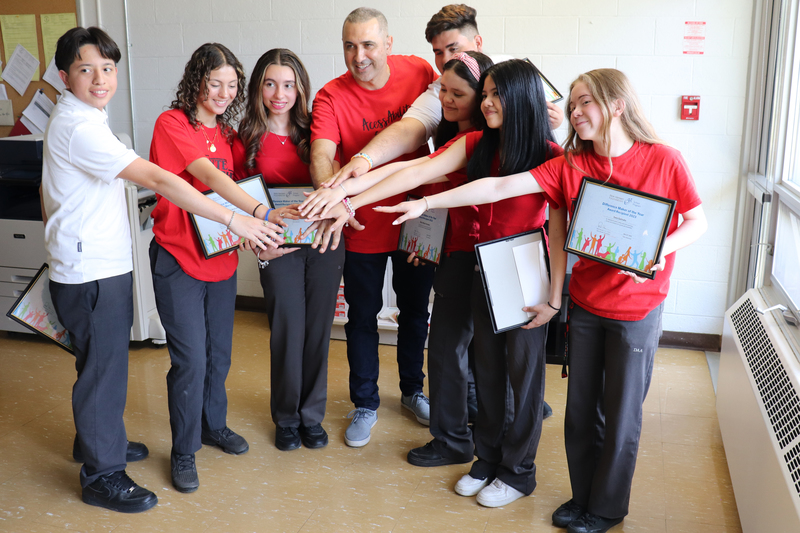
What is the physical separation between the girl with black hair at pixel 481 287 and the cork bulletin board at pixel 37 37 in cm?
322

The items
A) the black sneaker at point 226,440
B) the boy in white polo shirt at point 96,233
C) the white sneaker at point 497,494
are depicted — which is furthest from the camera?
the black sneaker at point 226,440

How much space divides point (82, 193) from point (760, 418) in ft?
7.21

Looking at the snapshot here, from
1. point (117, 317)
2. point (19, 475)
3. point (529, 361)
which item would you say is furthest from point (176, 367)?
point (529, 361)

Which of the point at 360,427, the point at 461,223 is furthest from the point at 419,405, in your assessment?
the point at 461,223

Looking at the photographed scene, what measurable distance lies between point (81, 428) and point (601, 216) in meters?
1.81

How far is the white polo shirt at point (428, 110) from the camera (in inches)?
97.2

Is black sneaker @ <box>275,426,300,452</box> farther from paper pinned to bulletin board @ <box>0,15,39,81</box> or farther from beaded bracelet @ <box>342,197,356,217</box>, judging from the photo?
paper pinned to bulletin board @ <box>0,15,39,81</box>

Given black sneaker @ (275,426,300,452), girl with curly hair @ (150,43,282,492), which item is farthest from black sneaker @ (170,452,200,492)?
black sneaker @ (275,426,300,452)

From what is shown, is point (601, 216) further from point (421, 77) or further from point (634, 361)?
point (421, 77)

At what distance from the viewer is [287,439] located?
264cm

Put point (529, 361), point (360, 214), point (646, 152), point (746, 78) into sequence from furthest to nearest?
1. point (746, 78)
2. point (360, 214)
3. point (529, 361)
4. point (646, 152)

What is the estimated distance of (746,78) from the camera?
3443 mm

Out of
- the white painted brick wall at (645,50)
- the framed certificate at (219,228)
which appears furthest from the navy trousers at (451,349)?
the white painted brick wall at (645,50)

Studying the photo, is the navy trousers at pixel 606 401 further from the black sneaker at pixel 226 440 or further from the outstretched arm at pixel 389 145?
the black sneaker at pixel 226 440
